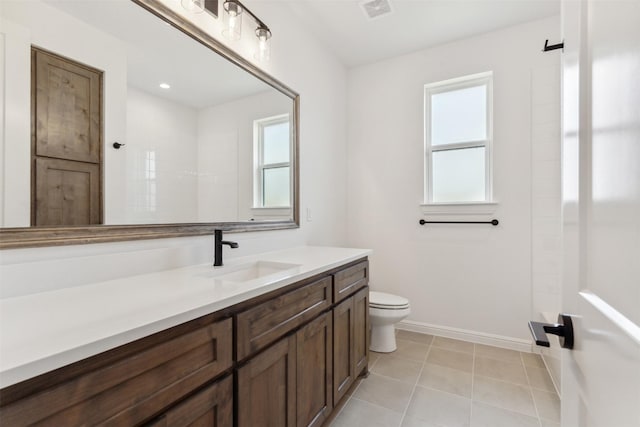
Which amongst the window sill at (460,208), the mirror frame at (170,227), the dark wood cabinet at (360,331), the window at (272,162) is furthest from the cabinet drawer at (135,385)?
the window sill at (460,208)

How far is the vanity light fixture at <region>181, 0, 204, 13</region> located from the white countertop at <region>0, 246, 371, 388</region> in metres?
1.28

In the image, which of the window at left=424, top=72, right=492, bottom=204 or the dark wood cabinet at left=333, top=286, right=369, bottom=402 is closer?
the dark wood cabinet at left=333, top=286, right=369, bottom=402

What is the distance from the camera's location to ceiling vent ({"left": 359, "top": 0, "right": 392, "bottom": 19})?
2.18 meters

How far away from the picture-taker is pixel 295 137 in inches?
89.4

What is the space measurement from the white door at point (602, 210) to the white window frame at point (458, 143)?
209 cm

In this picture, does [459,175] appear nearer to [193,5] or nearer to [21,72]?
[193,5]

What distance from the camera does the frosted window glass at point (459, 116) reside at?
2.65m

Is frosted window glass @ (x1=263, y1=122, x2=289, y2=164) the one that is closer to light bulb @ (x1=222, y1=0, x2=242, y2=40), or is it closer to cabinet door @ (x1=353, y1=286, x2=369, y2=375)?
light bulb @ (x1=222, y1=0, x2=242, y2=40)

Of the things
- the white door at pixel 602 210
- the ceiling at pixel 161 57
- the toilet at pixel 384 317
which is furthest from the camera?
the toilet at pixel 384 317

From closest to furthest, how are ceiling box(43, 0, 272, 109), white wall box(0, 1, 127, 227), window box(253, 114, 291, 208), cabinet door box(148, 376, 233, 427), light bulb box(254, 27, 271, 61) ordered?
cabinet door box(148, 376, 233, 427), white wall box(0, 1, 127, 227), ceiling box(43, 0, 272, 109), light bulb box(254, 27, 271, 61), window box(253, 114, 291, 208)

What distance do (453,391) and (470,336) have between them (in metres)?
→ 0.87

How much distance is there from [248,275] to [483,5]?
2.59 meters

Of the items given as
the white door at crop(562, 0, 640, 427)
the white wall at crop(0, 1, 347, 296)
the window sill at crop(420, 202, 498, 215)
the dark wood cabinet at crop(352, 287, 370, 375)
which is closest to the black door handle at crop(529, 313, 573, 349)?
the white door at crop(562, 0, 640, 427)

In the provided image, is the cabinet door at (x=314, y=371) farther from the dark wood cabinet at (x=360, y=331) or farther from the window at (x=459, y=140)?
the window at (x=459, y=140)
